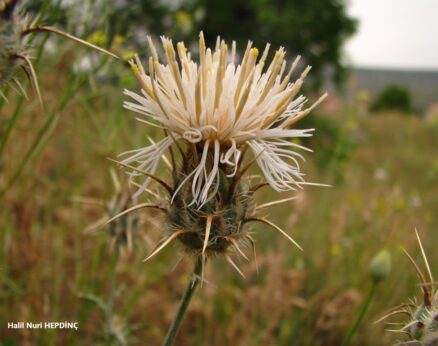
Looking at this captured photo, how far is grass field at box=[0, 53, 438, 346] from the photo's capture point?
288cm

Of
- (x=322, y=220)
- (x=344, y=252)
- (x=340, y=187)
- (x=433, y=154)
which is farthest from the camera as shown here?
(x=433, y=154)

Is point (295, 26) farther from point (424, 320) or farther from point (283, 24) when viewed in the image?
point (424, 320)

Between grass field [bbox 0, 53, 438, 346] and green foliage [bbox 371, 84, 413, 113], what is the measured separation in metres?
22.7

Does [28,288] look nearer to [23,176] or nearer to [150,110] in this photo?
[23,176]

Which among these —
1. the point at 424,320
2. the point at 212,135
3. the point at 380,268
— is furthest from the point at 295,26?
the point at 424,320

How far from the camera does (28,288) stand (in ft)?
10.2

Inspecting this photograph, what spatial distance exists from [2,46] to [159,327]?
2.80 meters

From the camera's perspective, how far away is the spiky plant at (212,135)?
1.33 meters

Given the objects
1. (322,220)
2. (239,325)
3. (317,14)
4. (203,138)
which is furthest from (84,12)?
(317,14)

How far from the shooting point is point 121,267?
333 cm

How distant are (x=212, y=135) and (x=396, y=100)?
27.7 meters

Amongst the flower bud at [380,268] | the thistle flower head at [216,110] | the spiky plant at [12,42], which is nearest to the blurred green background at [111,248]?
the flower bud at [380,268]

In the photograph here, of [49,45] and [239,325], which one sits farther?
[49,45]

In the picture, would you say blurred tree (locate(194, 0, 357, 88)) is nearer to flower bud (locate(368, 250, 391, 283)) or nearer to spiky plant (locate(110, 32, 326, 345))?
flower bud (locate(368, 250, 391, 283))
